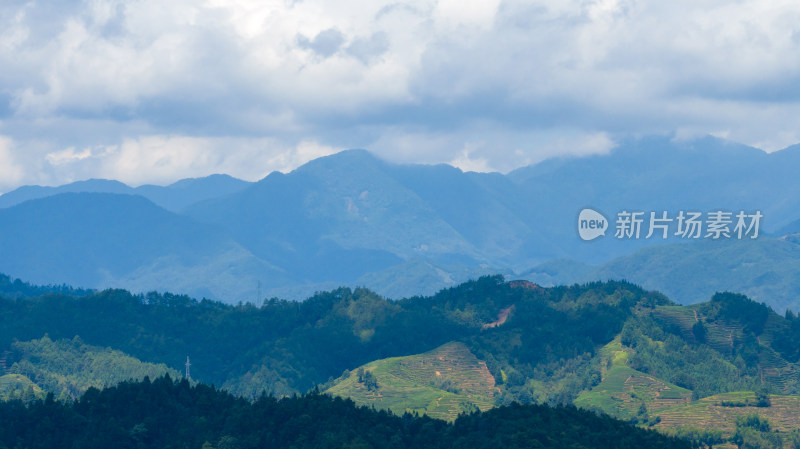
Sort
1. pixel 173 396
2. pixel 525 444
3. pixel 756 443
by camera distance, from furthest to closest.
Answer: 1. pixel 756 443
2. pixel 173 396
3. pixel 525 444

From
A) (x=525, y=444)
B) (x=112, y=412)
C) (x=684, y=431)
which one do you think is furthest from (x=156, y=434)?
(x=684, y=431)

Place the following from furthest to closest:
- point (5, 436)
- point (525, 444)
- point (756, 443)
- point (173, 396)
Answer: point (756, 443), point (173, 396), point (5, 436), point (525, 444)

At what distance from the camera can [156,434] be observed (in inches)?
6225

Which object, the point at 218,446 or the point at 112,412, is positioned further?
the point at 112,412

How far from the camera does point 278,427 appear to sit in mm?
155000

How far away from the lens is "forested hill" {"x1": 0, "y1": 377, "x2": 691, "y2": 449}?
148 meters

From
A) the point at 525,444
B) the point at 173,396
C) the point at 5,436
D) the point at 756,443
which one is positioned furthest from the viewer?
the point at 756,443

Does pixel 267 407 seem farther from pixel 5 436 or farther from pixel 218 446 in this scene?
pixel 5 436

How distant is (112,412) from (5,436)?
13356 millimetres

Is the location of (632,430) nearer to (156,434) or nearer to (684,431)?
(684,431)

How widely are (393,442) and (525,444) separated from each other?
16.7 m

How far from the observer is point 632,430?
516ft

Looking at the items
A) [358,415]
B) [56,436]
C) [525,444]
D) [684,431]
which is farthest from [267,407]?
[684,431]

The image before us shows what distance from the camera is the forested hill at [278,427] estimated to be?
5837 inches
